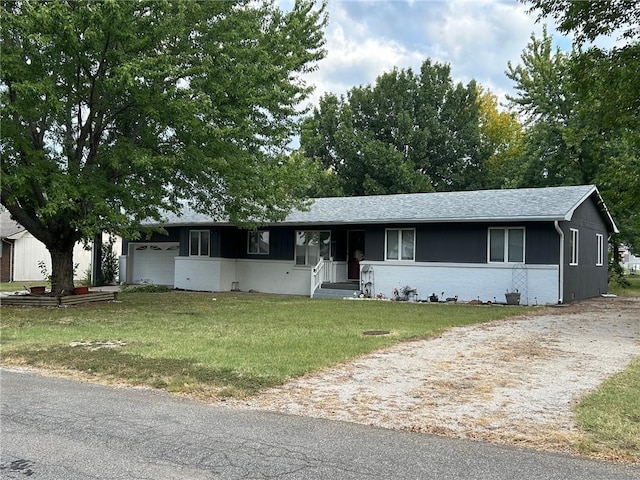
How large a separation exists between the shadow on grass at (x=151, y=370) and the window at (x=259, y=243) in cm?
1508

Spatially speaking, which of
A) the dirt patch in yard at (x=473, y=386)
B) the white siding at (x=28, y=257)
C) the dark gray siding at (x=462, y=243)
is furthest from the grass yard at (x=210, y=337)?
the white siding at (x=28, y=257)

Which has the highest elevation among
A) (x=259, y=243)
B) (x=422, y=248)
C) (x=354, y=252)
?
(x=259, y=243)

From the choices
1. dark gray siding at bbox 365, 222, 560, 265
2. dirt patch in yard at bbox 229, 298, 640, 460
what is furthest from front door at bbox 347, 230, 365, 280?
dirt patch in yard at bbox 229, 298, 640, 460

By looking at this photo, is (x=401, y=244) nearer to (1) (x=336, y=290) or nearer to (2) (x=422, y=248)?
(2) (x=422, y=248)

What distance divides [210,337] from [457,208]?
476 inches

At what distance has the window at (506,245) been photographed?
731 inches

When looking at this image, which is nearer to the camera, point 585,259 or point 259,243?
point 585,259

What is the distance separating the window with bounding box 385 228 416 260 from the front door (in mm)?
1884

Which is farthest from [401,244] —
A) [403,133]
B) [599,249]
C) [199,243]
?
[403,133]

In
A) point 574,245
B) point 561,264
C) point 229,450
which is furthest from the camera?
point 574,245

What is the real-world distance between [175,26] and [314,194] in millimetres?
26448

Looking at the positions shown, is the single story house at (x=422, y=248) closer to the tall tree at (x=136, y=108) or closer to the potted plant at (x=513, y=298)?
the potted plant at (x=513, y=298)

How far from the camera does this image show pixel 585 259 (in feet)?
69.6

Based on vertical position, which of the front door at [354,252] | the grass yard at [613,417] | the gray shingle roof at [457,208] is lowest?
the grass yard at [613,417]
